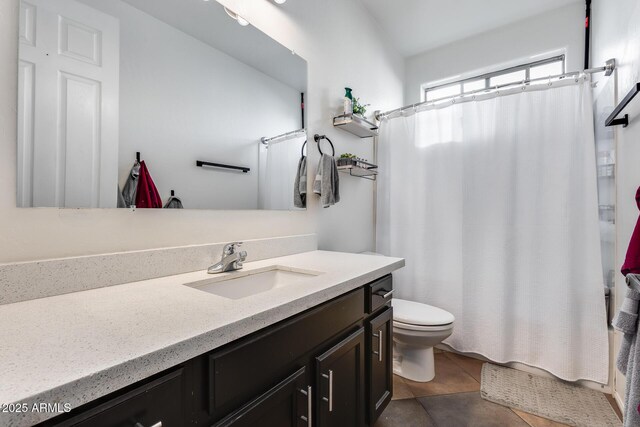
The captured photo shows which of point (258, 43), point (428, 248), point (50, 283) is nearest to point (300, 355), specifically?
point (50, 283)

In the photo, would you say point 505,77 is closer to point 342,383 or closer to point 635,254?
point 635,254

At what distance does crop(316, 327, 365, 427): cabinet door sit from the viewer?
97cm

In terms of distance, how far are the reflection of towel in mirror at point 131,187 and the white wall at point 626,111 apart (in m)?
2.13

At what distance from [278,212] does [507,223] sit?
1.59 m

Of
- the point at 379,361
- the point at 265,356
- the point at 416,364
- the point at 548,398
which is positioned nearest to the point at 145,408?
the point at 265,356

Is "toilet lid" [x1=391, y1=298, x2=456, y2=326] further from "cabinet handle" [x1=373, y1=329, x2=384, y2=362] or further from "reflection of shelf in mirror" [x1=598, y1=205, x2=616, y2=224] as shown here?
"reflection of shelf in mirror" [x1=598, y1=205, x2=616, y2=224]

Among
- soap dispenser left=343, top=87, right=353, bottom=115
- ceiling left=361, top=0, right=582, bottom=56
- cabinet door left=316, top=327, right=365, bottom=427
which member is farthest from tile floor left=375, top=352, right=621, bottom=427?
ceiling left=361, top=0, right=582, bottom=56

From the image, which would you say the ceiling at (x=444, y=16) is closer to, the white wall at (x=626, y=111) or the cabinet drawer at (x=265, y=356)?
the white wall at (x=626, y=111)

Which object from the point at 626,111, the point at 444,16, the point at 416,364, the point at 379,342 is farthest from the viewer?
the point at 444,16

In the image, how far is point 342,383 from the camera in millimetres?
1095

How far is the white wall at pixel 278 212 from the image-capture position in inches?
31.7

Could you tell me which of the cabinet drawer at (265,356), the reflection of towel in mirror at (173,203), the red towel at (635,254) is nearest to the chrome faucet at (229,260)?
the reflection of towel in mirror at (173,203)

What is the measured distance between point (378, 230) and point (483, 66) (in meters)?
1.80

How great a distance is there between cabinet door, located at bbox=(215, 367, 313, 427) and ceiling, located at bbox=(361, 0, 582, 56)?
8.73ft
